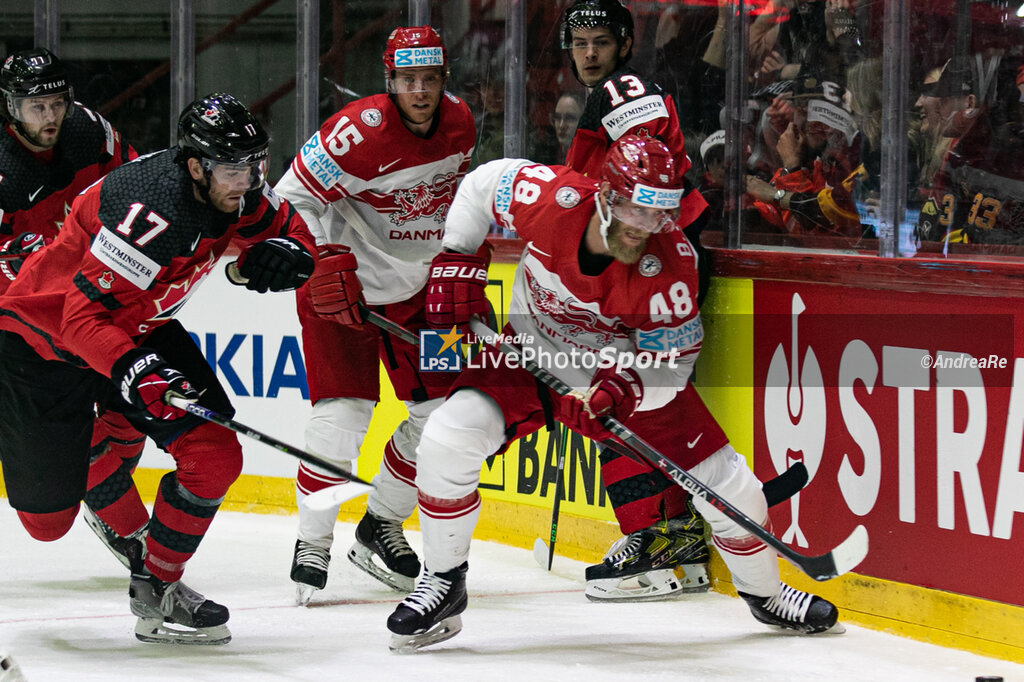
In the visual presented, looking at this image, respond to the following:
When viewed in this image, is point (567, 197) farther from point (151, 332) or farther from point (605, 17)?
point (151, 332)

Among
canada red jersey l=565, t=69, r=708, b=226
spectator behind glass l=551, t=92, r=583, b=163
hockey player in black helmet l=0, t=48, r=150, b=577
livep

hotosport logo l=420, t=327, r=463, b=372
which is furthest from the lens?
spectator behind glass l=551, t=92, r=583, b=163

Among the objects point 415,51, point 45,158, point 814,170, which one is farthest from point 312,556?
point 814,170

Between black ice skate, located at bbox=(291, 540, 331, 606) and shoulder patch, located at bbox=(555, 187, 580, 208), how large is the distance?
117 cm

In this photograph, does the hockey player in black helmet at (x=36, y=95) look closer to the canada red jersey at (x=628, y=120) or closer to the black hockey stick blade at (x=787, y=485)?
the canada red jersey at (x=628, y=120)

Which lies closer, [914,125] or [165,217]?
[165,217]

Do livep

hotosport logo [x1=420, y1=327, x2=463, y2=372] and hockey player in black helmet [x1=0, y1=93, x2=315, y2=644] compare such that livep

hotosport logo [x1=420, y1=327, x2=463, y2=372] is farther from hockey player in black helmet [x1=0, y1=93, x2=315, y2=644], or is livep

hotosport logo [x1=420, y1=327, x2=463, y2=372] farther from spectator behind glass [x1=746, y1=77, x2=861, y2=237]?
spectator behind glass [x1=746, y1=77, x2=861, y2=237]

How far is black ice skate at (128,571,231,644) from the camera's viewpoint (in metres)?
3.13

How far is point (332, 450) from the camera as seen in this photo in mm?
3586

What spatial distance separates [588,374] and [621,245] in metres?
0.39

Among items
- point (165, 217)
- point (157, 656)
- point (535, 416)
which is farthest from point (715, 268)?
point (157, 656)

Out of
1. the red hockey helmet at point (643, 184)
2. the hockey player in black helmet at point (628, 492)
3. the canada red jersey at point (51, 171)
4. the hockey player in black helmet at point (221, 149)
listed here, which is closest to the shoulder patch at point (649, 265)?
the red hockey helmet at point (643, 184)

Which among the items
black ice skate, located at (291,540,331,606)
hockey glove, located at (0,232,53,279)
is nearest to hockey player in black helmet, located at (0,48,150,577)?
hockey glove, located at (0,232,53,279)

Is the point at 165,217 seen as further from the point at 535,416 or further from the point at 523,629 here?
the point at 523,629

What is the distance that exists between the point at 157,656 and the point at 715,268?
1768 mm
